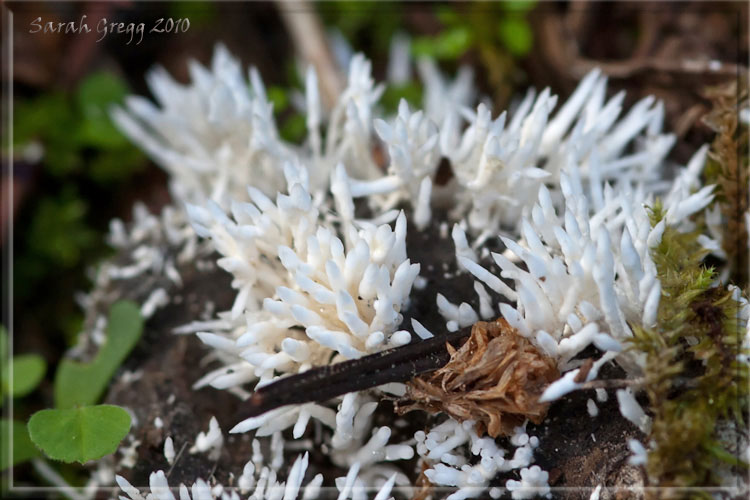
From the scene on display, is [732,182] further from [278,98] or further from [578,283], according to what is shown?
[278,98]

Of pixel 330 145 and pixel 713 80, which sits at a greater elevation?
pixel 330 145

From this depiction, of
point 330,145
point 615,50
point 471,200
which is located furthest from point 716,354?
point 615,50

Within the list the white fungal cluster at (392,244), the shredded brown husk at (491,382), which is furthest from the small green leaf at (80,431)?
the shredded brown husk at (491,382)

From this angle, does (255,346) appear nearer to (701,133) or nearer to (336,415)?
(336,415)

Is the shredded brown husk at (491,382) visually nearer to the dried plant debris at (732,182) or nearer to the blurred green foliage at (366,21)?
the dried plant debris at (732,182)

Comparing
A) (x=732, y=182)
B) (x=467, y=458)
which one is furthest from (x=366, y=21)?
(x=467, y=458)
